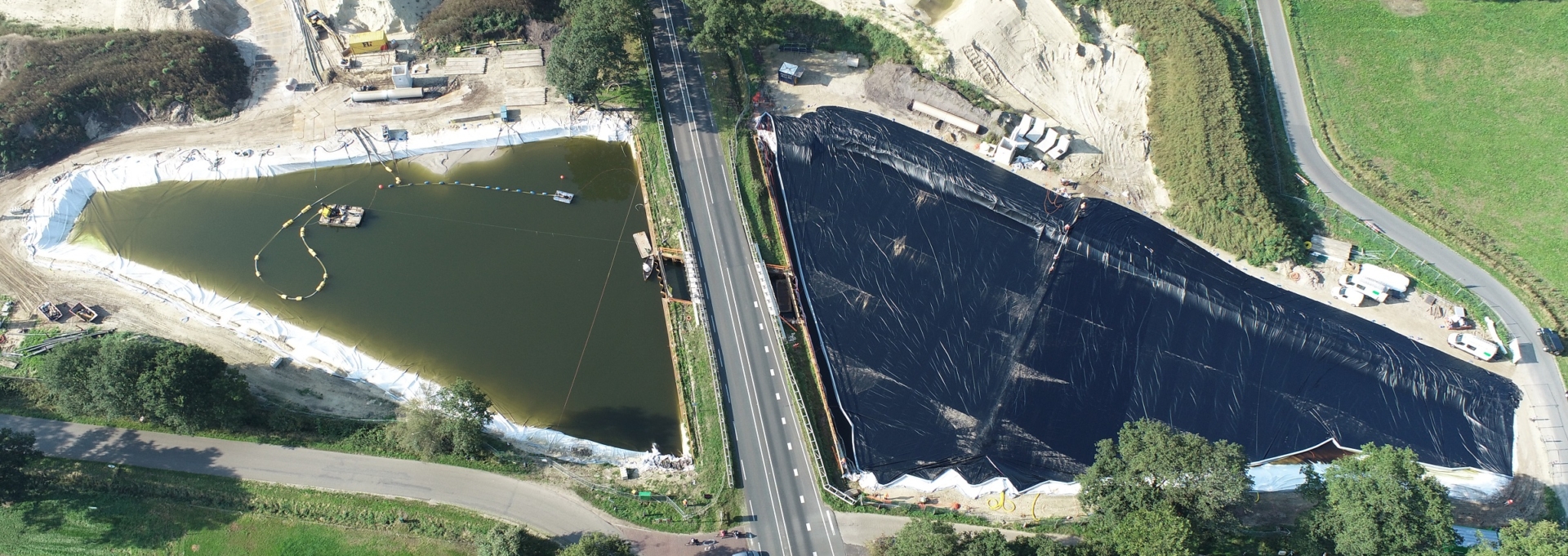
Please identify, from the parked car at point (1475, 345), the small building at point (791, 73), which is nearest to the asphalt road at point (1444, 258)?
the parked car at point (1475, 345)

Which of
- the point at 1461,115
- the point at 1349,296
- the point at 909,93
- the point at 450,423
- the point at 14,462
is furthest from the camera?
the point at 909,93

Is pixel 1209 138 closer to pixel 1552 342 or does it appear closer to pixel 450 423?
pixel 1552 342

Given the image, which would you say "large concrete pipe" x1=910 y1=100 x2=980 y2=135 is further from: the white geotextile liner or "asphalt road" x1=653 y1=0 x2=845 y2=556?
the white geotextile liner

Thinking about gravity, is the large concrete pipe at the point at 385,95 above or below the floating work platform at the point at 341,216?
above

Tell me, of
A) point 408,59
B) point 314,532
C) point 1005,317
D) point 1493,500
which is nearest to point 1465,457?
point 1493,500

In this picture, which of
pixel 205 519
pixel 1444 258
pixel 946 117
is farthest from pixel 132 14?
pixel 1444 258

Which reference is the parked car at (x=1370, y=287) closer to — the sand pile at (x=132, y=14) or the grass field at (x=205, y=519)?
the grass field at (x=205, y=519)

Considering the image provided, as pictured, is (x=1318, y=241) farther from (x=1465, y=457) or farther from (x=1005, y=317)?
(x=1005, y=317)
